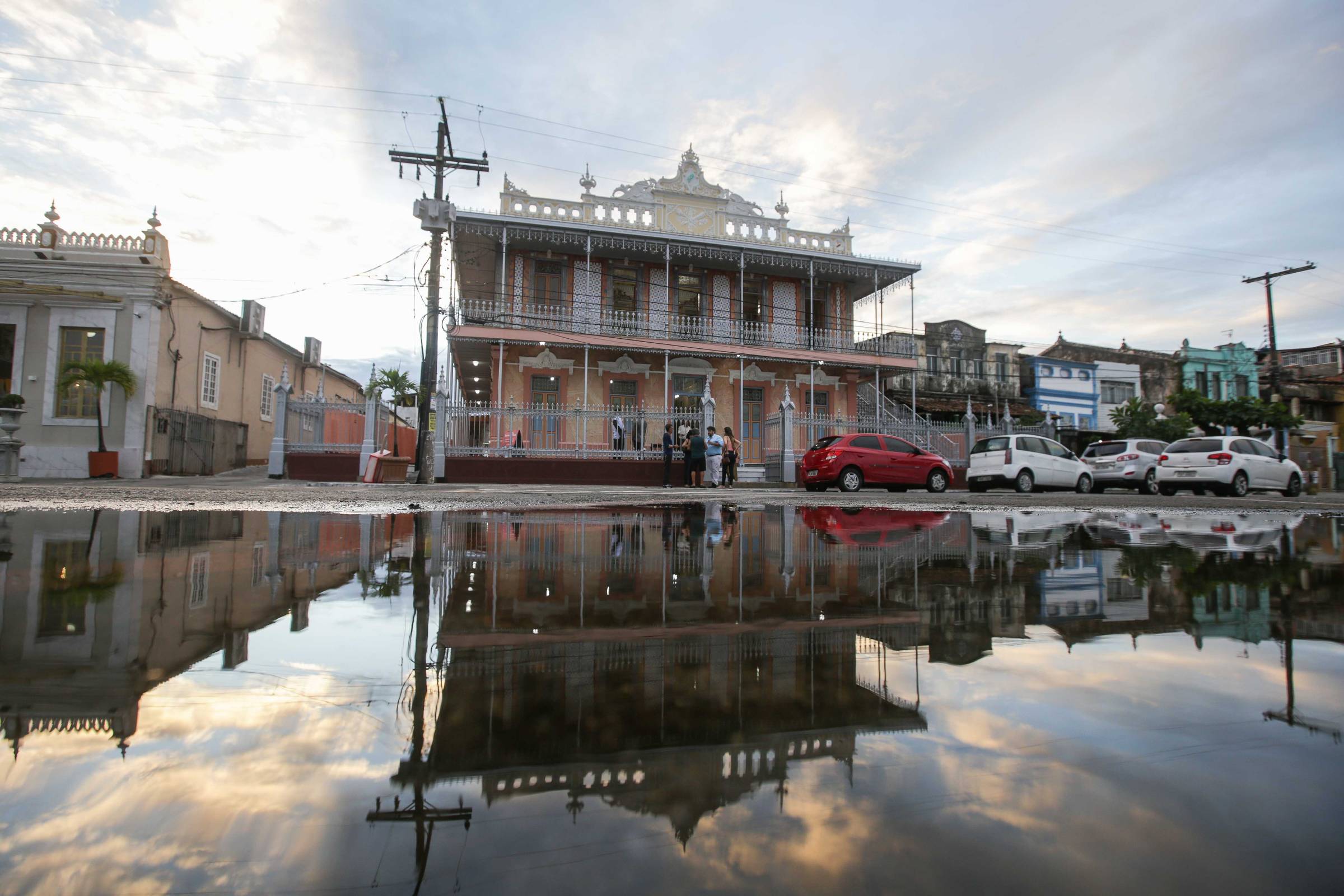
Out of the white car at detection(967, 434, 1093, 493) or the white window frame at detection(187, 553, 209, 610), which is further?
the white car at detection(967, 434, 1093, 493)

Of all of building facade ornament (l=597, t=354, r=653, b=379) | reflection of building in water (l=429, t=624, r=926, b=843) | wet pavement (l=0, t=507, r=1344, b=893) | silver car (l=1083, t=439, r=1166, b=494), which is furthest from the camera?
building facade ornament (l=597, t=354, r=653, b=379)

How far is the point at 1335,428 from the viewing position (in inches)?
1551

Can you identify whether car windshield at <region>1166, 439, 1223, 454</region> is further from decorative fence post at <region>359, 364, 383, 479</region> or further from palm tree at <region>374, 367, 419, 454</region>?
palm tree at <region>374, 367, 419, 454</region>

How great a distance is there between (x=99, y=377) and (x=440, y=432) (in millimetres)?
9365

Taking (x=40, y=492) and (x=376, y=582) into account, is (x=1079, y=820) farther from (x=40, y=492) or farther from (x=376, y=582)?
(x=40, y=492)

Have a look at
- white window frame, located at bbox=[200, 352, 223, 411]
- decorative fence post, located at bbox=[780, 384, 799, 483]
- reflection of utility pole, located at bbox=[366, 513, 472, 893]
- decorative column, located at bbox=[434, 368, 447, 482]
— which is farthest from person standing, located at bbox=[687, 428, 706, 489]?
white window frame, located at bbox=[200, 352, 223, 411]

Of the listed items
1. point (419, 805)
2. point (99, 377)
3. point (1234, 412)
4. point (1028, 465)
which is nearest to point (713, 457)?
Result: point (1028, 465)

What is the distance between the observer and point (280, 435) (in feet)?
53.9

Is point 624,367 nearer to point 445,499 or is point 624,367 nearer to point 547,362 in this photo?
point 547,362

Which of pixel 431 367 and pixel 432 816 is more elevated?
pixel 431 367

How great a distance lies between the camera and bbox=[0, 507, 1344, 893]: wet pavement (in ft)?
3.50

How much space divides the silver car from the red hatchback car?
5.27 meters

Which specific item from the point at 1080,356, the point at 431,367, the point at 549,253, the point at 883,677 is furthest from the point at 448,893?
the point at 1080,356

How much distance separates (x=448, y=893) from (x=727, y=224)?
24080 millimetres
